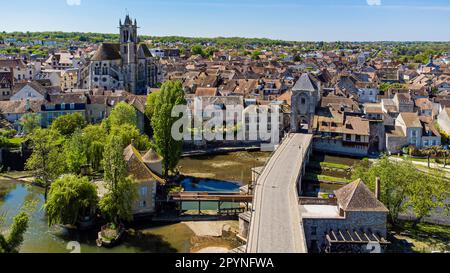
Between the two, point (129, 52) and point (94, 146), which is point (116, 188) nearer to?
point (94, 146)

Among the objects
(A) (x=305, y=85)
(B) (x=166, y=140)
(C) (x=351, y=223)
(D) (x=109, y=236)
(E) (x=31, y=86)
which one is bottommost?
(D) (x=109, y=236)

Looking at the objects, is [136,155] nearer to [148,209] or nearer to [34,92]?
[148,209]

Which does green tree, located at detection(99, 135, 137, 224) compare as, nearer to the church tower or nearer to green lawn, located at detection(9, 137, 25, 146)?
green lawn, located at detection(9, 137, 25, 146)

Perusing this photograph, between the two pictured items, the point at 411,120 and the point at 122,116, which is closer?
the point at 122,116

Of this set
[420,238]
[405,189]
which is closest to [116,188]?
[405,189]

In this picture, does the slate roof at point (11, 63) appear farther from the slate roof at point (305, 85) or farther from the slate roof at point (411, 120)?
the slate roof at point (411, 120)

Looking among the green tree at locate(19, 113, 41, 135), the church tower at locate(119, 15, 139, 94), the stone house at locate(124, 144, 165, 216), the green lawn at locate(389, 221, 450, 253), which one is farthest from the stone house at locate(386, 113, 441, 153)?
the church tower at locate(119, 15, 139, 94)
